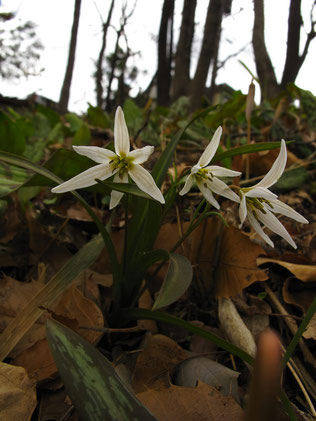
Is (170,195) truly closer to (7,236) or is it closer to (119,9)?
(7,236)

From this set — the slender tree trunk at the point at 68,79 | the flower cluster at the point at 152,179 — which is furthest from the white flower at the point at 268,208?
the slender tree trunk at the point at 68,79

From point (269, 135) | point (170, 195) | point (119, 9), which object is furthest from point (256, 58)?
A: point (119, 9)

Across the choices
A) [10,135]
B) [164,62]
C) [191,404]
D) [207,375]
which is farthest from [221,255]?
[164,62]

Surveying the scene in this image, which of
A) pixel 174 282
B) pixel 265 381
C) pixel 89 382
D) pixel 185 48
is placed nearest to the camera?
pixel 265 381

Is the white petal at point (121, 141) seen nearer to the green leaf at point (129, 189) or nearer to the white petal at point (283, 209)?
the green leaf at point (129, 189)

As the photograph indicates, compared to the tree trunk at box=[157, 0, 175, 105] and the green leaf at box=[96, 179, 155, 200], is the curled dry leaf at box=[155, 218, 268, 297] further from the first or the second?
the tree trunk at box=[157, 0, 175, 105]

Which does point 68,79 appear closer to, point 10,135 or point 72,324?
point 10,135
